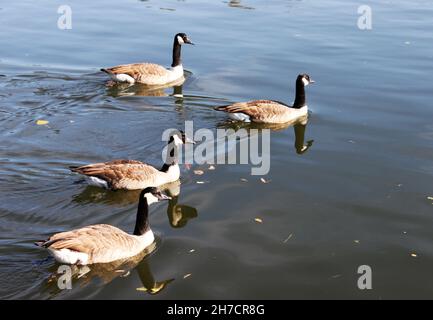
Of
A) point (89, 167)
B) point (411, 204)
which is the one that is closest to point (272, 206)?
point (411, 204)

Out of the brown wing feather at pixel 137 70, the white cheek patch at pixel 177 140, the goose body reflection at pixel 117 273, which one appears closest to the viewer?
the goose body reflection at pixel 117 273

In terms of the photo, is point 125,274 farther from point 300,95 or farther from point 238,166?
point 300,95

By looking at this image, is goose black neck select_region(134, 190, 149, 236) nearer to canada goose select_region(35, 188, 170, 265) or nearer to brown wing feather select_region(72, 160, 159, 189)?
canada goose select_region(35, 188, 170, 265)

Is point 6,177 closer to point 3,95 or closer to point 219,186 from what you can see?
point 219,186

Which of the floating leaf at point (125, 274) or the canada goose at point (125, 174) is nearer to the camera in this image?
the floating leaf at point (125, 274)

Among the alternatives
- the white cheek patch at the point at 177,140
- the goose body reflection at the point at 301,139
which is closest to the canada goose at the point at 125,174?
the white cheek patch at the point at 177,140

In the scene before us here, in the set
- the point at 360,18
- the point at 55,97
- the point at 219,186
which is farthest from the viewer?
the point at 360,18

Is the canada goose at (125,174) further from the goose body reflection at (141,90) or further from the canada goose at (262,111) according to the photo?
the goose body reflection at (141,90)

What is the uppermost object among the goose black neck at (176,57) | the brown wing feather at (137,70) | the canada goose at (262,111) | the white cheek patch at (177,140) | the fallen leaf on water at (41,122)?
the goose black neck at (176,57)

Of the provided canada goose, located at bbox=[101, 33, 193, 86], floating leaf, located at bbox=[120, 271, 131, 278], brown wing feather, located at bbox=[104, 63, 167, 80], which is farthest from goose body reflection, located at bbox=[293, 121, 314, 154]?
floating leaf, located at bbox=[120, 271, 131, 278]

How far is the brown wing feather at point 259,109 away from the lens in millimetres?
15094

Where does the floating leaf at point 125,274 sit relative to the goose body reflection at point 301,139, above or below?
below

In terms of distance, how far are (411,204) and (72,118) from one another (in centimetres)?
850

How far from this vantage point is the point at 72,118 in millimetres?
15258
